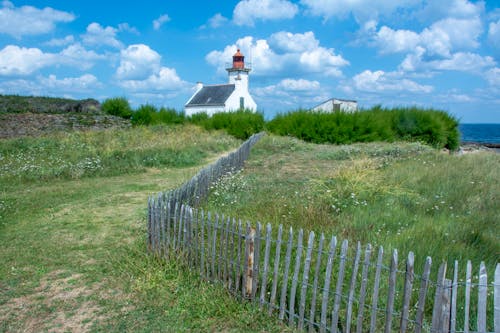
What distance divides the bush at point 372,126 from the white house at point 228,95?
19.8 m

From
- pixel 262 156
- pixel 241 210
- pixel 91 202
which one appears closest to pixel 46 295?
pixel 241 210

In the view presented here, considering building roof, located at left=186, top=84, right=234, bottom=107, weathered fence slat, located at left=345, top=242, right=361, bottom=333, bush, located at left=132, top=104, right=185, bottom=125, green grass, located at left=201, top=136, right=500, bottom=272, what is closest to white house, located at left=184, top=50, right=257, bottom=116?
building roof, located at left=186, top=84, right=234, bottom=107

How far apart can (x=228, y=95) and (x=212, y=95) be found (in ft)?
10.6

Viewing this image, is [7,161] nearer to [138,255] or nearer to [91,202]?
[91,202]

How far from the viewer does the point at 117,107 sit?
96.4ft

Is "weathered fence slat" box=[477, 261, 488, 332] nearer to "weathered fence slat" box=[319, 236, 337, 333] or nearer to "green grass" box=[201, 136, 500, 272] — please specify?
"weathered fence slat" box=[319, 236, 337, 333]

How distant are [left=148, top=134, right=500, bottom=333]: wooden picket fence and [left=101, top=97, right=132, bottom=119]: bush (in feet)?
83.3

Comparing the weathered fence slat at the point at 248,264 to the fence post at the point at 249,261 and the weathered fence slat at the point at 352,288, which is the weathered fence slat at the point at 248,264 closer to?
the fence post at the point at 249,261

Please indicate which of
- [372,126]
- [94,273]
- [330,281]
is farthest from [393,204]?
[372,126]

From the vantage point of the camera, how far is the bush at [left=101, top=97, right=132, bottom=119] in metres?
29.3

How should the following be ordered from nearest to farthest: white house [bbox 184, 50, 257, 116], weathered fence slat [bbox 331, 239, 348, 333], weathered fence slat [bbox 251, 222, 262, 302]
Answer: weathered fence slat [bbox 331, 239, 348, 333] → weathered fence slat [bbox 251, 222, 262, 302] → white house [bbox 184, 50, 257, 116]

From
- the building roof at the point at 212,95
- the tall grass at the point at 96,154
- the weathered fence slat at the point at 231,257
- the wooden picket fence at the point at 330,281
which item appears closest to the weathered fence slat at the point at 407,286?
the wooden picket fence at the point at 330,281

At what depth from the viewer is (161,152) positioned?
15570 mm

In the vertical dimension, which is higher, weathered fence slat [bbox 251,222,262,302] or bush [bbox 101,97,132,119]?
bush [bbox 101,97,132,119]
